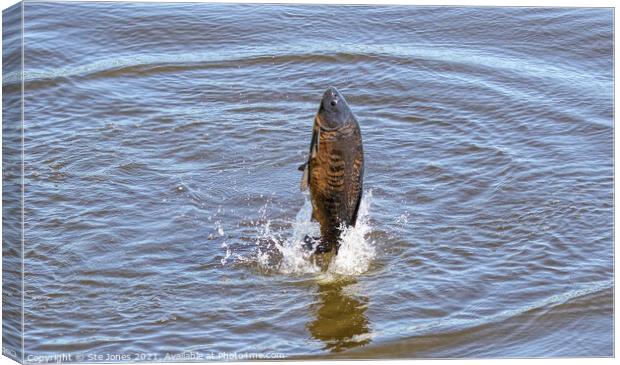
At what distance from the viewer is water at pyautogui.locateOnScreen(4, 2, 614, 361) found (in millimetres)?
7812

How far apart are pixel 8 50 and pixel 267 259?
246 centimetres

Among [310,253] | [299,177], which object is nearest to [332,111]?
[310,253]

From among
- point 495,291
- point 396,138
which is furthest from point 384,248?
point 396,138

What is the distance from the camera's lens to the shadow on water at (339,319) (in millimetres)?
7680

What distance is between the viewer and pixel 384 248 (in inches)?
348

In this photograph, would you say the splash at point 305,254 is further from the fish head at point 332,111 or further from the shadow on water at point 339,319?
the fish head at point 332,111

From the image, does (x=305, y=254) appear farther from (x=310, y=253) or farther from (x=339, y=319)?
(x=339, y=319)

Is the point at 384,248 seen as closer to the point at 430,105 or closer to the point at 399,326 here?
the point at 399,326

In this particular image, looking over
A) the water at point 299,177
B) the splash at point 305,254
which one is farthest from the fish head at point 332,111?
the water at point 299,177

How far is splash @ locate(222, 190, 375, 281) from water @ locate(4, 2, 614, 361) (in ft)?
0.06

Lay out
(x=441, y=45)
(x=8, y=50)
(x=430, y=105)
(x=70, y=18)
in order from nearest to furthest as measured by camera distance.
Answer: (x=8, y=50) < (x=70, y=18) < (x=441, y=45) < (x=430, y=105)

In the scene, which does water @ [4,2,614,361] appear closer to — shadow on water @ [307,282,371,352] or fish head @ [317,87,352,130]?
shadow on water @ [307,282,371,352]

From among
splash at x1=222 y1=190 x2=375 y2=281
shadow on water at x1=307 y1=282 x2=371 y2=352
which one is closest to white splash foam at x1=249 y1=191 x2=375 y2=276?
splash at x1=222 y1=190 x2=375 y2=281

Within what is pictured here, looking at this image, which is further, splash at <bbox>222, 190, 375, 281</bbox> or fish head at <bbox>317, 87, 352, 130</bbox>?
splash at <bbox>222, 190, 375, 281</bbox>
